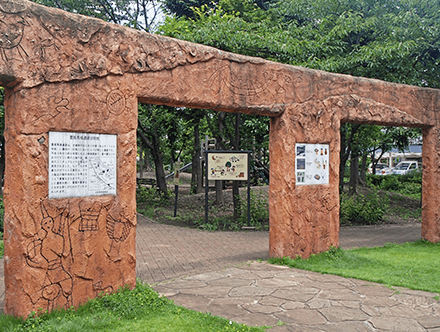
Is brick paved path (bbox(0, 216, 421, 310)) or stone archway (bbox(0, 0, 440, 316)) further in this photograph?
brick paved path (bbox(0, 216, 421, 310))

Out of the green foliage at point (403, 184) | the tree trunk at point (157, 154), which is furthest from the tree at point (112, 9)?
the green foliage at point (403, 184)

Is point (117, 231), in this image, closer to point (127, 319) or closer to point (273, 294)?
point (127, 319)

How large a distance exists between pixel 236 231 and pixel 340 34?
18.9ft

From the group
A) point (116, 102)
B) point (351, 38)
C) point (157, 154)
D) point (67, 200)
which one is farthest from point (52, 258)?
point (157, 154)

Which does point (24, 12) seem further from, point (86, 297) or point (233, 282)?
point (233, 282)

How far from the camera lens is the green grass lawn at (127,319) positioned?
12.7 ft

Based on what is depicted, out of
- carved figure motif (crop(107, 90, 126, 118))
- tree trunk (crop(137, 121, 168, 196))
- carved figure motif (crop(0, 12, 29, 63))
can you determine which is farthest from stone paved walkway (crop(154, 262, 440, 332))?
tree trunk (crop(137, 121, 168, 196))

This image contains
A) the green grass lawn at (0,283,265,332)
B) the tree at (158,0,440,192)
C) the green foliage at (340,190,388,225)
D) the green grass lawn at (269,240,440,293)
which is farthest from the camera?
the green foliage at (340,190,388,225)

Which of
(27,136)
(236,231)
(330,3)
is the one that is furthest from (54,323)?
(330,3)

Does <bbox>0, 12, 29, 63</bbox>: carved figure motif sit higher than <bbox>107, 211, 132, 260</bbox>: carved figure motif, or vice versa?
<bbox>0, 12, 29, 63</bbox>: carved figure motif

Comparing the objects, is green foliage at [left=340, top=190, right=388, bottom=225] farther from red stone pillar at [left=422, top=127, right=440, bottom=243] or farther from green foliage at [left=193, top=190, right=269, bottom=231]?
red stone pillar at [left=422, top=127, right=440, bottom=243]

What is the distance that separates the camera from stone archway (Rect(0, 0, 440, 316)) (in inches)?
161

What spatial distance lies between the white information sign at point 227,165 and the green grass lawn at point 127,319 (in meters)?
6.06

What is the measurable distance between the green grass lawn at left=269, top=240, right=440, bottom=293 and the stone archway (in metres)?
2.61
